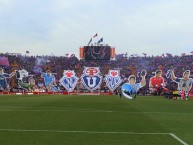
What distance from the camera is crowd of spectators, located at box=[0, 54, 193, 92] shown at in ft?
280

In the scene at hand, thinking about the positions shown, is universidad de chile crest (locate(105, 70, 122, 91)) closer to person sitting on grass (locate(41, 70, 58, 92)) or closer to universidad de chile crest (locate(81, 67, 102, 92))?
A: universidad de chile crest (locate(81, 67, 102, 92))

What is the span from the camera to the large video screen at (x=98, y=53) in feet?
287

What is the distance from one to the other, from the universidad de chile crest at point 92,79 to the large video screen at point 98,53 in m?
3.73

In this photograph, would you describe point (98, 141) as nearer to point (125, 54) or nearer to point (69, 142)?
point (69, 142)

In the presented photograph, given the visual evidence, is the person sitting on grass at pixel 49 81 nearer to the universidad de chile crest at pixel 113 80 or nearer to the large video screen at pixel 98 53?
the large video screen at pixel 98 53

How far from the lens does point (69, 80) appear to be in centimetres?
8381

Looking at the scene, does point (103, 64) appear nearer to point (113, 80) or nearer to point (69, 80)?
point (113, 80)

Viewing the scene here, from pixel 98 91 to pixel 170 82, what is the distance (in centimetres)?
1468

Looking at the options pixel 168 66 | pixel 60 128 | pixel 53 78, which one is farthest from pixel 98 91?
pixel 60 128

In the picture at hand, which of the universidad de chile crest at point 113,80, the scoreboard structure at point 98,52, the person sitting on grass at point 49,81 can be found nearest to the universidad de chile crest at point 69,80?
the person sitting on grass at point 49,81

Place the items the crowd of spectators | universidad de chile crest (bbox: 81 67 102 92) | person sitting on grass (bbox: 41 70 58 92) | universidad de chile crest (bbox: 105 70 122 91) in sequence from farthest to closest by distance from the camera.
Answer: the crowd of spectators → person sitting on grass (bbox: 41 70 58 92) → universidad de chile crest (bbox: 81 67 102 92) → universidad de chile crest (bbox: 105 70 122 91)

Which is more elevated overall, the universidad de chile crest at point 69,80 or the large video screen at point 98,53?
the large video screen at point 98,53

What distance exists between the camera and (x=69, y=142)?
10.9 meters

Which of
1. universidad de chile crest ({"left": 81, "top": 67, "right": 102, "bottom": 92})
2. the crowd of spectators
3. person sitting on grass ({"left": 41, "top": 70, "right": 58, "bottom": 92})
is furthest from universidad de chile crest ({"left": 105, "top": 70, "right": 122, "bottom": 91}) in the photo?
person sitting on grass ({"left": 41, "top": 70, "right": 58, "bottom": 92})
